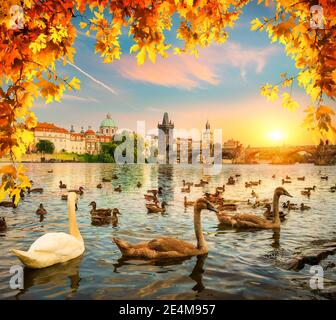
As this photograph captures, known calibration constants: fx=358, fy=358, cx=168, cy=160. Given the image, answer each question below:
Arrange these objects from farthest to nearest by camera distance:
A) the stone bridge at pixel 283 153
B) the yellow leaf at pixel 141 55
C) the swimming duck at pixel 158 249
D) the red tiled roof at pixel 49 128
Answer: the red tiled roof at pixel 49 128 < the stone bridge at pixel 283 153 < the swimming duck at pixel 158 249 < the yellow leaf at pixel 141 55

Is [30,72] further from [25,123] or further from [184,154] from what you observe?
[184,154]

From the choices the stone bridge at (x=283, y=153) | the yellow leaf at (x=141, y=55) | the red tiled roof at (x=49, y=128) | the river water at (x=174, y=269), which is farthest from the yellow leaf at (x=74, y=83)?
the red tiled roof at (x=49, y=128)

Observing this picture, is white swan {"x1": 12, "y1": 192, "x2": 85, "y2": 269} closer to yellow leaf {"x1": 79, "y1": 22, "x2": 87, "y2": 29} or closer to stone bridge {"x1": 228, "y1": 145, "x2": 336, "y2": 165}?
yellow leaf {"x1": 79, "y1": 22, "x2": 87, "y2": 29}

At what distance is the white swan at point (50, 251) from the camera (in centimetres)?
840

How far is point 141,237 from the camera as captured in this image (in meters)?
13.3

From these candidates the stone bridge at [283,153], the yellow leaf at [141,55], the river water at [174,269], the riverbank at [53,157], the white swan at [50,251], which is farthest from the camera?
the riverbank at [53,157]

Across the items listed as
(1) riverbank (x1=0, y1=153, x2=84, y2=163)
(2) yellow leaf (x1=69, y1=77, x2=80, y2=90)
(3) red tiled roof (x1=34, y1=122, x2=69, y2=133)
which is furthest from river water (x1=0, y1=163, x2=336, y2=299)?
(3) red tiled roof (x1=34, y1=122, x2=69, y2=133)

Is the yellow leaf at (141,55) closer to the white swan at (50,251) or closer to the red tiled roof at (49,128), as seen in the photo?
the white swan at (50,251)

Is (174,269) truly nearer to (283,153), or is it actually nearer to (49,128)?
(283,153)

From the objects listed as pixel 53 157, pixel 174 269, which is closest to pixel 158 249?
pixel 174 269

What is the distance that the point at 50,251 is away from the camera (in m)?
8.83

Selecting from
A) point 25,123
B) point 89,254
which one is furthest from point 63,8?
point 89,254

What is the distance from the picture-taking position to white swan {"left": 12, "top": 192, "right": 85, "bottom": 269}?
840 cm
